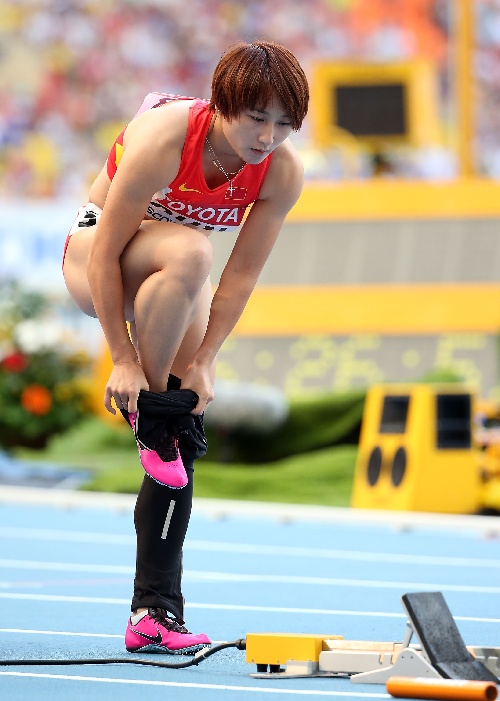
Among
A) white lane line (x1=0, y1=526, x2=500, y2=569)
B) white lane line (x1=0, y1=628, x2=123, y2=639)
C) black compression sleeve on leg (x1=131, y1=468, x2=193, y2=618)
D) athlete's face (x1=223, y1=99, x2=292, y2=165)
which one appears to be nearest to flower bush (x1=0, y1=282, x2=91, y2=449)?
white lane line (x1=0, y1=526, x2=500, y2=569)

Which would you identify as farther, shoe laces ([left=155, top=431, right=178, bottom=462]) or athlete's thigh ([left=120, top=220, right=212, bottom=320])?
shoe laces ([left=155, top=431, right=178, bottom=462])

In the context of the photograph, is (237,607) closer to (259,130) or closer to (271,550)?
(259,130)

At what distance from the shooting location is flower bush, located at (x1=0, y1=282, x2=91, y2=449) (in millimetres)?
11664

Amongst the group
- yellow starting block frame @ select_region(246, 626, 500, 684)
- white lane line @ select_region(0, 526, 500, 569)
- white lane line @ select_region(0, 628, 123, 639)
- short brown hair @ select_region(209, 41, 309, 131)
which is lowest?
yellow starting block frame @ select_region(246, 626, 500, 684)

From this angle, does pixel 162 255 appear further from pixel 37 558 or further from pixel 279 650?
pixel 37 558

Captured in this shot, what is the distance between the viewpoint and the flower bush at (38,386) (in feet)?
38.3

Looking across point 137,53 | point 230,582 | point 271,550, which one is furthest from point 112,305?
point 137,53

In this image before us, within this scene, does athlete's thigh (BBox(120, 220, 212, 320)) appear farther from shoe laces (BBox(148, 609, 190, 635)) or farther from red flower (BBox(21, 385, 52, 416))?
red flower (BBox(21, 385, 52, 416))

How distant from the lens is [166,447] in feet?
11.0

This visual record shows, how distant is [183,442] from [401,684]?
38.4 inches

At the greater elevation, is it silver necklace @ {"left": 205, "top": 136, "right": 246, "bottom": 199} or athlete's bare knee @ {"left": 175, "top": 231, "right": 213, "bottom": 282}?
silver necklace @ {"left": 205, "top": 136, "right": 246, "bottom": 199}

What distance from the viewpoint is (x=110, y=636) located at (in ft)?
12.1

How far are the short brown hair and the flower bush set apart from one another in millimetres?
8718

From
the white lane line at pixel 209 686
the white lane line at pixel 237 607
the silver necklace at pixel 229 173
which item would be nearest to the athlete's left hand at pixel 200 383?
the silver necklace at pixel 229 173
